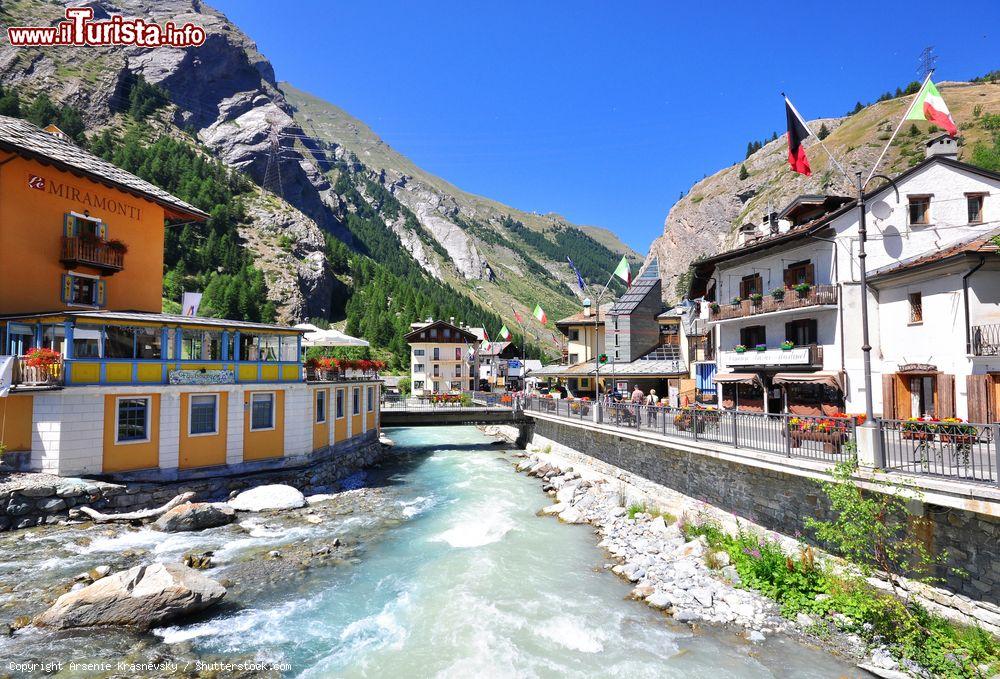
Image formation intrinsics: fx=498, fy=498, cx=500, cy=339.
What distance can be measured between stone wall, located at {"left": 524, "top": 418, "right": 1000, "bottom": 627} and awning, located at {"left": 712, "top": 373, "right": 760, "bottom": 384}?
8603 mm

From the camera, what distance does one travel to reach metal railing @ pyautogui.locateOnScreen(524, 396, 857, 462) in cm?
1337

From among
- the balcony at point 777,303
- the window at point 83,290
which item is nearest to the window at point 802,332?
the balcony at point 777,303

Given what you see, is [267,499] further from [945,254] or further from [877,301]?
[945,254]

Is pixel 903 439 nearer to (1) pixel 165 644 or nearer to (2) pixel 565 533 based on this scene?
(2) pixel 565 533

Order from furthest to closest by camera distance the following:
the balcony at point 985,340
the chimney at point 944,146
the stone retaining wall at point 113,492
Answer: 1. the chimney at point 944,146
2. the stone retaining wall at point 113,492
3. the balcony at point 985,340

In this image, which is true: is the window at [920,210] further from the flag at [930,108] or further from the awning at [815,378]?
the awning at [815,378]

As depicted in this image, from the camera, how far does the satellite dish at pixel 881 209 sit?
2194 centimetres

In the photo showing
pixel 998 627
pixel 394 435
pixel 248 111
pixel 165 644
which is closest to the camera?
pixel 998 627

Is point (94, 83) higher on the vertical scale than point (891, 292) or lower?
higher

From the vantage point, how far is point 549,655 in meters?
11.2

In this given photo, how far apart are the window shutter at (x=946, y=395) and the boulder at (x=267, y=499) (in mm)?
25316

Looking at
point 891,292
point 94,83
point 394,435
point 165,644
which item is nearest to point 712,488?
point 891,292

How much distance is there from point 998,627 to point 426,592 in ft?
41.4

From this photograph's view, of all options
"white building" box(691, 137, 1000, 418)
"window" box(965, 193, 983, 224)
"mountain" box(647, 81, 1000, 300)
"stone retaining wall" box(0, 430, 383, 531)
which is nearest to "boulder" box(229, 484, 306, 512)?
"stone retaining wall" box(0, 430, 383, 531)
